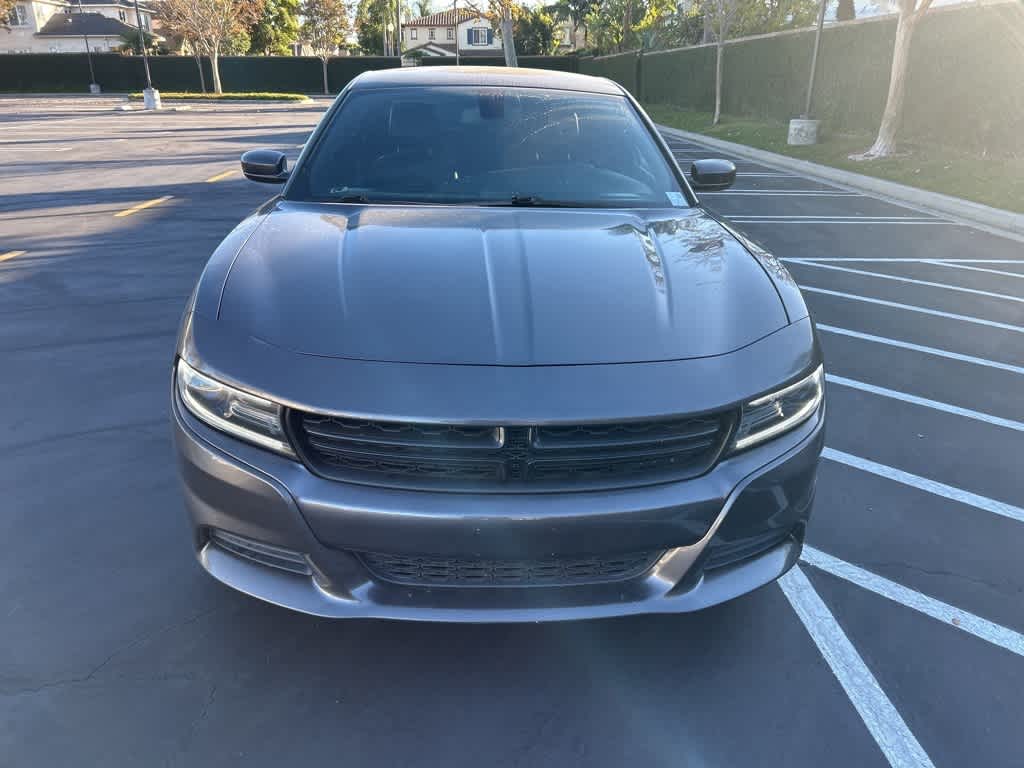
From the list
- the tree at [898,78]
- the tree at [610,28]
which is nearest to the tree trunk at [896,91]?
the tree at [898,78]

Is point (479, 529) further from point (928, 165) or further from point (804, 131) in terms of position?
point (804, 131)

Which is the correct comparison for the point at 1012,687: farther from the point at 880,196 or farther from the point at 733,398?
the point at 880,196

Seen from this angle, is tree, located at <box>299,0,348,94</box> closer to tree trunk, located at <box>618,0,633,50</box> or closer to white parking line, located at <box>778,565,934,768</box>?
tree trunk, located at <box>618,0,633,50</box>

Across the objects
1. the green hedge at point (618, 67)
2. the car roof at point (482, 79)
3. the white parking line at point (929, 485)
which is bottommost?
the white parking line at point (929, 485)

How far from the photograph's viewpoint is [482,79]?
3.68 m

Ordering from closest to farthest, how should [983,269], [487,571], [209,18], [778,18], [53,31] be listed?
[487,571], [983,269], [778,18], [209,18], [53,31]

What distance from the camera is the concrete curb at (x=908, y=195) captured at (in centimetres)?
993

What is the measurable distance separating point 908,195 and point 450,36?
88749mm

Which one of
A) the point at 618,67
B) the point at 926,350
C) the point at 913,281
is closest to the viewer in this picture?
the point at 926,350

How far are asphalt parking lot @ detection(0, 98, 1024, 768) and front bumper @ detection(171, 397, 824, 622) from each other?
37cm

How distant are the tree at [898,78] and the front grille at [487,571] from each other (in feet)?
52.7

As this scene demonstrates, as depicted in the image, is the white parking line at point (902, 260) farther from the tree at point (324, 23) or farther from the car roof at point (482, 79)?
the tree at point (324, 23)

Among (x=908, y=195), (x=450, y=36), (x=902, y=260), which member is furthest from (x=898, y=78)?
(x=450, y=36)

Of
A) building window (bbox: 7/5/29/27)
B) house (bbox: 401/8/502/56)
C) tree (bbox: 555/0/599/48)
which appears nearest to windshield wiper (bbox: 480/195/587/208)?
tree (bbox: 555/0/599/48)
